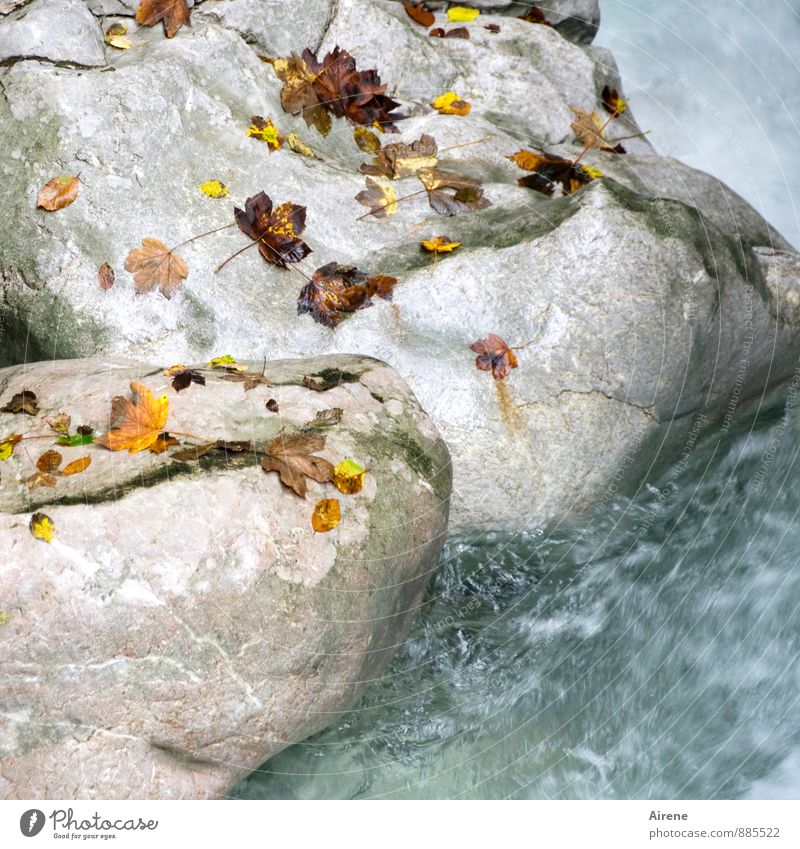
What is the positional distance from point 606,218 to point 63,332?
1.98m

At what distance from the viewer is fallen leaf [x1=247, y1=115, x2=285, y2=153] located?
364 cm

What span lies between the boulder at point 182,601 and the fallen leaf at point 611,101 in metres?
3.31

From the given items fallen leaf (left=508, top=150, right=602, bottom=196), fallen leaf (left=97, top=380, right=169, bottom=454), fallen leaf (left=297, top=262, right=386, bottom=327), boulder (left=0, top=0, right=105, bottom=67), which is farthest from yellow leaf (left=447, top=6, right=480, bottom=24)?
fallen leaf (left=97, top=380, right=169, bottom=454)

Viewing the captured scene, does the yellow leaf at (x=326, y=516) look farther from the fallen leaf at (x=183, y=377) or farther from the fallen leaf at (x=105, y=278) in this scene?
the fallen leaf at (x=105, y=278)

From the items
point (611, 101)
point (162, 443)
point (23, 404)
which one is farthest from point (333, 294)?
point (611, 101)

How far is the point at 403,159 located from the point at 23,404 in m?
2.09

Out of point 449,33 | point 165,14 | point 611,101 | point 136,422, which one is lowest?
point 136,422

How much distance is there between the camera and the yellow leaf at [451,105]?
4457mm

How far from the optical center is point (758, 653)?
3389 millimetres

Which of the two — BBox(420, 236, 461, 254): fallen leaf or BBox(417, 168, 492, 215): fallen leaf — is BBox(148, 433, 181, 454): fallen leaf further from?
BBox(417, 168, 492, 215): fallen leaf

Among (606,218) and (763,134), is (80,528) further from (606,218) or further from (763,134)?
(763,134)

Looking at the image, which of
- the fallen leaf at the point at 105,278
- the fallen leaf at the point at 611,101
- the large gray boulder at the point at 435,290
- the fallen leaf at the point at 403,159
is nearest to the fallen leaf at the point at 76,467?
the large gray boulder at the point at 435,290

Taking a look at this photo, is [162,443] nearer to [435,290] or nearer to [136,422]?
[136,422]

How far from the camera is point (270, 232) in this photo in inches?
135
